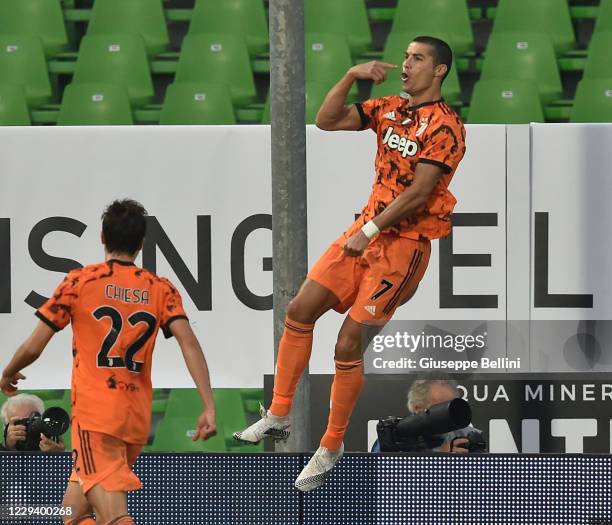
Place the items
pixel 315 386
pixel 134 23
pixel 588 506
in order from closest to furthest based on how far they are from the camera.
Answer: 1. pixel 588 506
2. pixel 315 386
3. pixel 134 23

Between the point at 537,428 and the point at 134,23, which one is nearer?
the point at 537,428

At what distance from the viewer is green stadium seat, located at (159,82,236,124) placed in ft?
27.8

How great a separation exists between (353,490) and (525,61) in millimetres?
4210

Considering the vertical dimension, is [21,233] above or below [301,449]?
above

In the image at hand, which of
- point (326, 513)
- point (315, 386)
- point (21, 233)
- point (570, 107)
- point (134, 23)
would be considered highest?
point (134, 23)

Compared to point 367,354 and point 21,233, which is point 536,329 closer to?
point 367,354

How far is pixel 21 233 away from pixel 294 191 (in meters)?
1.62

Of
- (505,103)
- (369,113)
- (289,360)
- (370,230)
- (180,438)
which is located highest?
(505,103)

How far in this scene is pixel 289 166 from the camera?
5.58 meters

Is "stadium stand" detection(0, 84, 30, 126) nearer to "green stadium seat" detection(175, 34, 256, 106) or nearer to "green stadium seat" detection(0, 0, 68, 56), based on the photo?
"green stadium seat" detection(0, 0, 68, 56)

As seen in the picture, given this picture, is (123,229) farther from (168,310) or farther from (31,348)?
(31,348)

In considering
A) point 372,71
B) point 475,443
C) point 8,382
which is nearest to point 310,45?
point 475,443

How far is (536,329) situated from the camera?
6375mm

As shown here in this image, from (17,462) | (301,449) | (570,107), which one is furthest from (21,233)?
(570,107)
